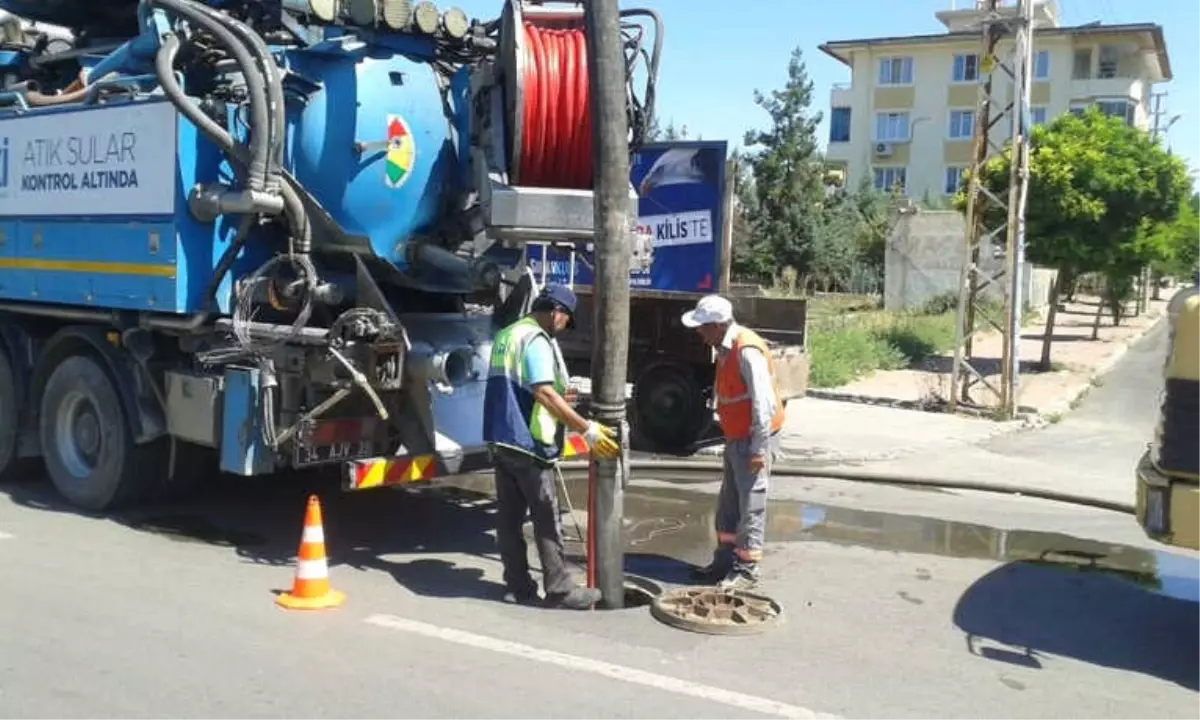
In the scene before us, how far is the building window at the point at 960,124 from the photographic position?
183ft

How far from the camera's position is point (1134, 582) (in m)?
6.94

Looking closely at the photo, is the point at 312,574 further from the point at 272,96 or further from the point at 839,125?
the point at 839,125

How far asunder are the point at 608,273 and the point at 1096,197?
51.1 ft

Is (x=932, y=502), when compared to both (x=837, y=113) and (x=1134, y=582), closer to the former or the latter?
(x=1134, y=582)

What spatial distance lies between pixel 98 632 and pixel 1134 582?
222 inches

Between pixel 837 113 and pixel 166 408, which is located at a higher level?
pixel 837 113

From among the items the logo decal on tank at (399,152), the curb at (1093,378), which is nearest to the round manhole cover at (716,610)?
the logo decal on tank at (399,152)

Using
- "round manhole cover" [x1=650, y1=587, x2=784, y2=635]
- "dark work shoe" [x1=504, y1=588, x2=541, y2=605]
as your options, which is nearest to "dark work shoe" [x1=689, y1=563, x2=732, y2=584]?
"round manhole cover" [x1=650, y1=587, x2=784, y2=635]

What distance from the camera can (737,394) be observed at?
6543 millimetres

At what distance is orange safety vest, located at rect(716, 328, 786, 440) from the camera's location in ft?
21.3

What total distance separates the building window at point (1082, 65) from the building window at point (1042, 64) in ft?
3.71

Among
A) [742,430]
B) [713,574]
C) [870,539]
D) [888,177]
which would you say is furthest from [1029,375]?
[888,177]

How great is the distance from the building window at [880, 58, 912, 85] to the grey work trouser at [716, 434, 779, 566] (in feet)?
180

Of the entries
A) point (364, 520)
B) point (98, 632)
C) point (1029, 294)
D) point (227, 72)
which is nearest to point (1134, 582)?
point (364, 520)
